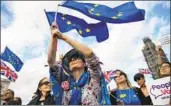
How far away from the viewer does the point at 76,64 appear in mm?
6430

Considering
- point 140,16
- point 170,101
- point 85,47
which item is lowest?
point 170,101

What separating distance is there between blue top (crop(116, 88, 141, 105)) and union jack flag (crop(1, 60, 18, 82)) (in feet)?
30.1

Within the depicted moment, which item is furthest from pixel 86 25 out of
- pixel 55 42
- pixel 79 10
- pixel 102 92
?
pixel 102 92

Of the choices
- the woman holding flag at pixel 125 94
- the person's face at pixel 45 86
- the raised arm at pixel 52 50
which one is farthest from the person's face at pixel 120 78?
the raised arm at pixel 52 50

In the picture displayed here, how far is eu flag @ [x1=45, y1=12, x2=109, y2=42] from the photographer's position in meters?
8.57

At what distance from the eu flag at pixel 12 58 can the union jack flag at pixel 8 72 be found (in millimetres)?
559

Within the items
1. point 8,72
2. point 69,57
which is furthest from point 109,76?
point 69,57

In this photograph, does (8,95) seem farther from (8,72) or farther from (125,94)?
(8,72)

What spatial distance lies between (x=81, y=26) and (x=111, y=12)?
0.90 meters

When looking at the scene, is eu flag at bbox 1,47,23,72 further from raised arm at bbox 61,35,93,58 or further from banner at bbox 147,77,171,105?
raised arm at bbox 61,35,93,58

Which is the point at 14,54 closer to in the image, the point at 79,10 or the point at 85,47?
the point at 79,10

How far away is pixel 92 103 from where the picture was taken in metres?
6.13

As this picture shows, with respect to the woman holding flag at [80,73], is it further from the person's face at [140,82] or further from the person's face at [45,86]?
the person's face at [140,82]

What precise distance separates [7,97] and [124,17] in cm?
385
